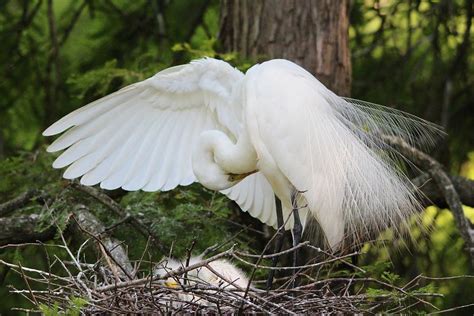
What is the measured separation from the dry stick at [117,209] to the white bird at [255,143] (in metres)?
0.04

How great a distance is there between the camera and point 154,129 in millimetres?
5277

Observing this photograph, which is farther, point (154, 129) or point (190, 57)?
point (190, 57)

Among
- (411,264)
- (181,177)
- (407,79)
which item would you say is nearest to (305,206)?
(181,177)

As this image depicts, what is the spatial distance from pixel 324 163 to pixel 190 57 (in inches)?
52.0

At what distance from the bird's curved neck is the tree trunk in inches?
37.8

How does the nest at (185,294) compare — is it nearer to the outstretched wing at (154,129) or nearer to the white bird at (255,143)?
the white bird at (255,143)

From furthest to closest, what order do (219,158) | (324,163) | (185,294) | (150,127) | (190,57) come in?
(190,57)
(150,127)
(219,158)
(324,163)
(185,294)

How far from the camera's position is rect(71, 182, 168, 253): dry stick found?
4922 mm

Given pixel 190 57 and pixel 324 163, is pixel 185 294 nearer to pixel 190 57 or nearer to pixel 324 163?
pixel 324 163

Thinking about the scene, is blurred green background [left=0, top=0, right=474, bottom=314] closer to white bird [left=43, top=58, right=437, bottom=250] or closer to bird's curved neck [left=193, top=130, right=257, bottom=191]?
white bird [left=43, top=58, right=437, bottom=250]

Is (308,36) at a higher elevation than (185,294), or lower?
higher

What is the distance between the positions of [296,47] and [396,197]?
1.34 metres

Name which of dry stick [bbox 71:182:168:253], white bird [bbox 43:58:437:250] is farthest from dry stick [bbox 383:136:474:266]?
dry stick [bbox 71:182:168:253]

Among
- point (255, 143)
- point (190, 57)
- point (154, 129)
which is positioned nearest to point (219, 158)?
point (255, 143)
